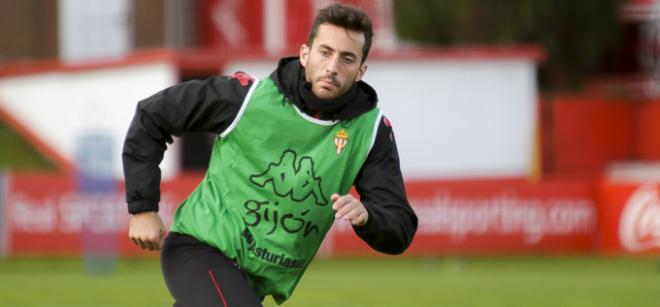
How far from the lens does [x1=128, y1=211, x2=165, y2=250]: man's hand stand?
22.7ft

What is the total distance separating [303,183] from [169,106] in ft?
2.27

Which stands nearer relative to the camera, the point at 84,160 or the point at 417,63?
the point at 84,160

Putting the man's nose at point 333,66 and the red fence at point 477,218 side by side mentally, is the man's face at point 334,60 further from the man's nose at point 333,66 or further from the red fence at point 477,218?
the red fence at point 477,218

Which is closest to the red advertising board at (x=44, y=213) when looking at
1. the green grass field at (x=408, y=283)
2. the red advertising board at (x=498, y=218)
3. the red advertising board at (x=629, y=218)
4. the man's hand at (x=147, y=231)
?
the green grass field at (x=408, y=283)

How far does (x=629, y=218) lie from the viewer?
2411 cm

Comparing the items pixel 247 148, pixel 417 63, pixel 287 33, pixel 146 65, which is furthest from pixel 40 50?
pixel 247 148

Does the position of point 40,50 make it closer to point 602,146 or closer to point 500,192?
point 602,146

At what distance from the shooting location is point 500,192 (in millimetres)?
24375

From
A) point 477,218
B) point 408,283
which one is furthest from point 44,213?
point 408,283

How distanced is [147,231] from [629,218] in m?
18.0

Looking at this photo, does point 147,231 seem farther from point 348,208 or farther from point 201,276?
point 348,208

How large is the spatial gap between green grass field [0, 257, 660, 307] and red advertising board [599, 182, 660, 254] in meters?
0.35

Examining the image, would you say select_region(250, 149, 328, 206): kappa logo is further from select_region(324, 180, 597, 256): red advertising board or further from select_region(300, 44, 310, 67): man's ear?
select_region(324, 180, 597, 256): red advertising board

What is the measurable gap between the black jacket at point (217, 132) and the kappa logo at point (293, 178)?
0.21 metres
